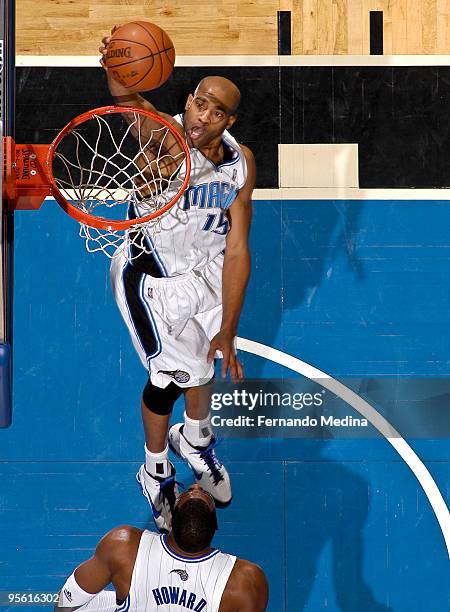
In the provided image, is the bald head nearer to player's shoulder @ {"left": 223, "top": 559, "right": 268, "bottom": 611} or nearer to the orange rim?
the orange rim

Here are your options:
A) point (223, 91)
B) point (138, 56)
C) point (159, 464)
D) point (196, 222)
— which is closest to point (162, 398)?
point (159, 464)

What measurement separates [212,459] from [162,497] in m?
0.32

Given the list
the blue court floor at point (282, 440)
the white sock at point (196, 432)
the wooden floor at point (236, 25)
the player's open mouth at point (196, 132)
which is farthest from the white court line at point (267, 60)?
the white sock at point (196, 432)

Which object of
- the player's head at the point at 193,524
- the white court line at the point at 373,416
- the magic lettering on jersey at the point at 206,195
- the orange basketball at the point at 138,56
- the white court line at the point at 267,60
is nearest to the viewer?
the player's head at the point at 193,524

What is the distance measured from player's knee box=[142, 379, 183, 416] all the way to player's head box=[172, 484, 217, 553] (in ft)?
3.93

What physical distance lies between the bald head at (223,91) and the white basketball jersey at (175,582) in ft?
7.35

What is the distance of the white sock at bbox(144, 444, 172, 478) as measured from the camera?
202 inches

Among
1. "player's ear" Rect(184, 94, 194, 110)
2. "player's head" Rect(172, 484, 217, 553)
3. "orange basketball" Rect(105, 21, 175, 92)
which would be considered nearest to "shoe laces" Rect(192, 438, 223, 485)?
"player's head" Rect(172, 484, 217, 553)

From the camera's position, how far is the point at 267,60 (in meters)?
5.48

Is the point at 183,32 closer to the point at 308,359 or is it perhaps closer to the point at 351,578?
the point at 308,359

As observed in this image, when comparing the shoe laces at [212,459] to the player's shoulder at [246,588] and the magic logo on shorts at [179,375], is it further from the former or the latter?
the player's shoulder at [246,588]

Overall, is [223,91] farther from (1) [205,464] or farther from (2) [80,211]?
(1) [205,464]

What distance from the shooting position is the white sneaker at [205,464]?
5148 millimetres

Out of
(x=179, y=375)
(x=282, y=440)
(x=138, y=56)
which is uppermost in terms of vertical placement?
(x=138, y=56)
